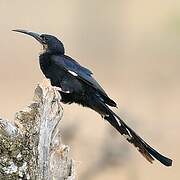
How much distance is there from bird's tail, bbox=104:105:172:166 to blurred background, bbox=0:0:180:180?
117 cm

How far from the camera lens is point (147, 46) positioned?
14.0 metres

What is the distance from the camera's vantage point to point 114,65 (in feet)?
44.0

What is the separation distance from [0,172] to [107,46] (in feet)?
32.8

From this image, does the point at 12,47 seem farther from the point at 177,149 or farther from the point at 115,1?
the point at 177,149

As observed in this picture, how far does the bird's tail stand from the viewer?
5590 millimetres

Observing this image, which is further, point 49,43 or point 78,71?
point 49,43

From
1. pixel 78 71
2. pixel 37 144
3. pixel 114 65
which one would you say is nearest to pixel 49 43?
pixel 78 71

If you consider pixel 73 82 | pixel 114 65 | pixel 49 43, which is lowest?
pixel 73 82

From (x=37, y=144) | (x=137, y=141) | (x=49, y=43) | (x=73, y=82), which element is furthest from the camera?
(x=49, y=43)

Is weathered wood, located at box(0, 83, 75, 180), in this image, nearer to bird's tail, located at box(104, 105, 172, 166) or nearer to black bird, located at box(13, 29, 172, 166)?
bird's tail, located at box(104, 105, 172, 166)

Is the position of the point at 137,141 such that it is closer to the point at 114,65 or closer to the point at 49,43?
the point at 49,43

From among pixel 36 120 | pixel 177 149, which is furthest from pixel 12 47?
pixel 36 120

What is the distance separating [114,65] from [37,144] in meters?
9.01

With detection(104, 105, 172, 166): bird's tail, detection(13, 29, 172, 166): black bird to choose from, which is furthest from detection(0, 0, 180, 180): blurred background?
detection(104, 105, 172, 166): bird's tail
